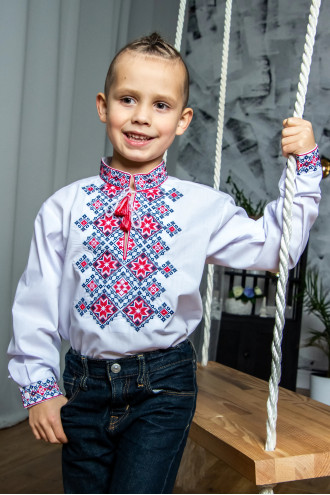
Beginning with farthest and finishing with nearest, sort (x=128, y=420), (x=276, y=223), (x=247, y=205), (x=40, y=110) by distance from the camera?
(x=247, y=205) < (x=40, y=110) < (x=276, y=223) < (x=128, y=420)

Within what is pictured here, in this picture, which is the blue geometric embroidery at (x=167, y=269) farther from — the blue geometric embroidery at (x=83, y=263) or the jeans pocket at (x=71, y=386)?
the jeans pocket at (x=71, y=386)

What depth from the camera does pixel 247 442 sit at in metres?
1.15

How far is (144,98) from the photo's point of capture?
1128 millimetres

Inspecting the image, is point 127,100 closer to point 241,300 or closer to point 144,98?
point 144,98

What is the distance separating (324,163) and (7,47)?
2.26 metres

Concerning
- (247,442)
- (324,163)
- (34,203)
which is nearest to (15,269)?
(34,203)

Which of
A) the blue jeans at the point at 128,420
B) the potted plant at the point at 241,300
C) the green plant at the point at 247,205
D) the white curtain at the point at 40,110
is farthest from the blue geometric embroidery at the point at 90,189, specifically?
the potted plant at the point at 241,300

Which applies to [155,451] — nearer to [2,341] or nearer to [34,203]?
[2,341]

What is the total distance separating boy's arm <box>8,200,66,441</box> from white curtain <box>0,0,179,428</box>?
143cm

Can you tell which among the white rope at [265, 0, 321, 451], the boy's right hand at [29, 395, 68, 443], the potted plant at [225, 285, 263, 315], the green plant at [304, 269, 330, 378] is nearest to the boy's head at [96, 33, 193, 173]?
the white rope at [265, 0, 321, 451]

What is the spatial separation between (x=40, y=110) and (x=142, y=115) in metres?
1.74

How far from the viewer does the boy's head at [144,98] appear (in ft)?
3.70

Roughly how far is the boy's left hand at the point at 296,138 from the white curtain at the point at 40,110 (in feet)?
5.41

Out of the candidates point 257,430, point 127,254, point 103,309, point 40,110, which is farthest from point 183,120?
point 40,110
